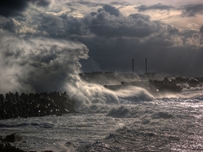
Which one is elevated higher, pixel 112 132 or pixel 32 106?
pixel 32 106

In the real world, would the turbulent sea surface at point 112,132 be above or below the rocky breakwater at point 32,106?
below

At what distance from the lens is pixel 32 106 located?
875 inches

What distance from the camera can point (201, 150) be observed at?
11711mm

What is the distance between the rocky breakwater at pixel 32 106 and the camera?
2111 centimetres

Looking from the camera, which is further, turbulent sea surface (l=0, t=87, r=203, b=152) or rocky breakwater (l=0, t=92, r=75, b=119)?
rocky breakwater (l=0, t=92, r=75, b=119)

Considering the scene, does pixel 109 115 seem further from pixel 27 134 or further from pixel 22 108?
pixel 27 134

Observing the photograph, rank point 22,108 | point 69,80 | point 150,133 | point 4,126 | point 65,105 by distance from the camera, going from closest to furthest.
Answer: point 150,133 < point 4,126 < point 22,108 < point 65,105 < point 69,80

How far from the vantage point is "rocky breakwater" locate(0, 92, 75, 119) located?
21.1 m

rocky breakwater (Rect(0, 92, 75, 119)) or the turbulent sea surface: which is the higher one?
rocky breakwater (Rect(0, 92, 75, 119))

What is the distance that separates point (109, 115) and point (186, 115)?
180 inches

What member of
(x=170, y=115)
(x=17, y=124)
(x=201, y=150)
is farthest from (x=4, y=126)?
(x=201, y=150)

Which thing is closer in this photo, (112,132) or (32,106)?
(112,132)

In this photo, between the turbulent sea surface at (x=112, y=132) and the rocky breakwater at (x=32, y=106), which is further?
the rocky breakwater at (x=32, y=106)

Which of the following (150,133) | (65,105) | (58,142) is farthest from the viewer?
(65,105)
